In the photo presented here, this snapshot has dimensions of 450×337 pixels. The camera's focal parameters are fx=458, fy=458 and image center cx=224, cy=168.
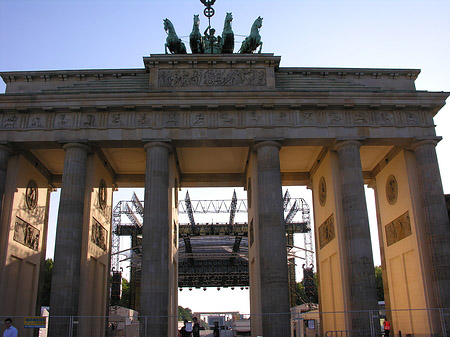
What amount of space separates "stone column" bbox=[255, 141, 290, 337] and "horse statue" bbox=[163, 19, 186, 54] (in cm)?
837

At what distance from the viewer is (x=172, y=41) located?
27.9 metres

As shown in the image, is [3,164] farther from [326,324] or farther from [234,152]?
[326,324]

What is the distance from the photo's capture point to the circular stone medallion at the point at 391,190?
1091 inches

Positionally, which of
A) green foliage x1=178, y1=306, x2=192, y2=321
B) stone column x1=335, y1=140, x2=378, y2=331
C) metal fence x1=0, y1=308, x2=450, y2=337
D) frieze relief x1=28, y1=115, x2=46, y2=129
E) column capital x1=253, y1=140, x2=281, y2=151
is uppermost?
frieze relief x1=28, y1=115, x2=46, y2=129

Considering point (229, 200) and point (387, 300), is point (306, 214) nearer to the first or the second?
point (229, 200)

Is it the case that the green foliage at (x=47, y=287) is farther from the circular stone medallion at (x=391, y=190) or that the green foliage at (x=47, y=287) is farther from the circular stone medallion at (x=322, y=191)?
the circular stone medallion at (x=391, y=190)

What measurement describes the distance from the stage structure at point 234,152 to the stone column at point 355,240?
0.21ft

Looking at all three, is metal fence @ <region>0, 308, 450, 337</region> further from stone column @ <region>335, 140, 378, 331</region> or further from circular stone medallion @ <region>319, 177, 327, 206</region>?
circular stone medallion @ <region>319, 177, 327, 206</region>

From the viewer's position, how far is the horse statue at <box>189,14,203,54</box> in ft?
92.9

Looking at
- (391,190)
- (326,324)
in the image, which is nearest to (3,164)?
(326,324)

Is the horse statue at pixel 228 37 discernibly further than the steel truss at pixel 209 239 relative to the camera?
No

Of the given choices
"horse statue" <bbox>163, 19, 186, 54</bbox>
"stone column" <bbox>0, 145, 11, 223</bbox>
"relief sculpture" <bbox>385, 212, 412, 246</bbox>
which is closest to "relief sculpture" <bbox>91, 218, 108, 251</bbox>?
"stone column" <bbox>0, 145, 11, 223</bbox>

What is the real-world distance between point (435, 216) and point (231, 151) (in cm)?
1214

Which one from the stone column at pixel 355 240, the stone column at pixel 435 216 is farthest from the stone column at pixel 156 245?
the stone column at pixel 435 216
